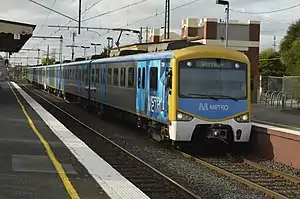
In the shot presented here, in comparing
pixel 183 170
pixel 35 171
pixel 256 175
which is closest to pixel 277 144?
pixel 256 175

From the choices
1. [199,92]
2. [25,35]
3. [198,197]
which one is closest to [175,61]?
[199,92]

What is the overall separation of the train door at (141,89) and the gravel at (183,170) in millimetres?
1087

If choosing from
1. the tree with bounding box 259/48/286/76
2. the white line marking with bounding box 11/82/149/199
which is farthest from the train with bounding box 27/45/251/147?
the tree with bounding box 259/48/286/76

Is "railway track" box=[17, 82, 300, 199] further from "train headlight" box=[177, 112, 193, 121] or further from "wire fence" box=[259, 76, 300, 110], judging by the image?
"wire fence" box=[259, 76, 300, 110]

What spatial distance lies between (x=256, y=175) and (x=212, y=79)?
3435 mm

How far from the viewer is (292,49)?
4219 centimetres

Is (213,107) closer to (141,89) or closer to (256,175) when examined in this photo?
(256,175)

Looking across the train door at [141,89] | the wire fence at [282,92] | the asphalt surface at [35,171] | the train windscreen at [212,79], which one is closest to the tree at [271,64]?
the wire fence at [282,92]

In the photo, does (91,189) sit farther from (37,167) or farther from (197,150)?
(197,150)

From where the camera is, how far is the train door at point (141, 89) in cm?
1748

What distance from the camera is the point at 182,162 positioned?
1374cm

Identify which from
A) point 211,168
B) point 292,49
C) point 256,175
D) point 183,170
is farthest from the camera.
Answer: point 292,49

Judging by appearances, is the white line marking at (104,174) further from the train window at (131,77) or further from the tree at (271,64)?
the tree at (271,64)

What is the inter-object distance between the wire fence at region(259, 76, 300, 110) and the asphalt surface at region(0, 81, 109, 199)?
20909 millimetres
